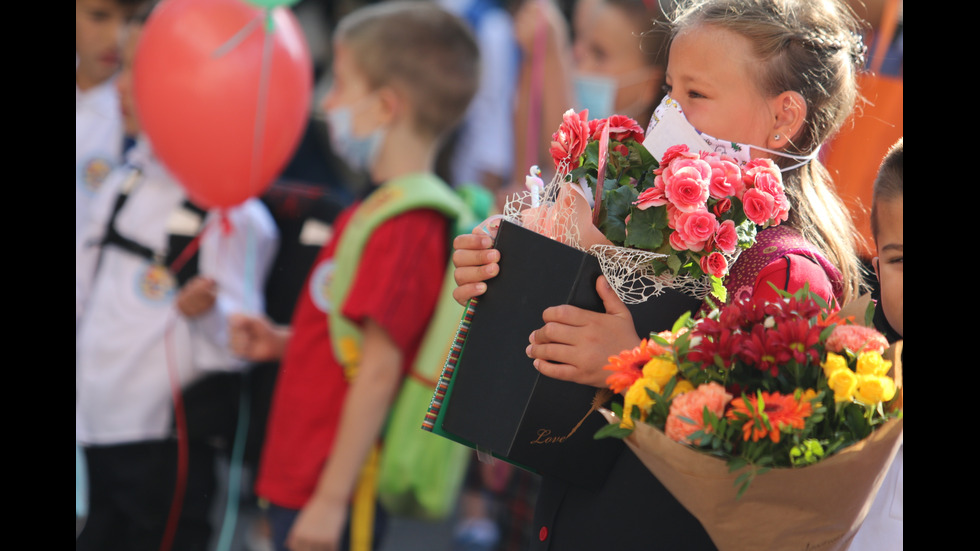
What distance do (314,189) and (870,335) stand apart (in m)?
2.76

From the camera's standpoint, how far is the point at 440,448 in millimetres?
2863

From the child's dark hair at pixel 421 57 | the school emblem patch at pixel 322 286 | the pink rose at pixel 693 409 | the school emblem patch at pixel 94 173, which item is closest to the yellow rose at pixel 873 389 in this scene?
the pink rose at pixel 693 409

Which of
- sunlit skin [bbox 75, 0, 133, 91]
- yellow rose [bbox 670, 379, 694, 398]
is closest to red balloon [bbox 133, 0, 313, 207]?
sunlit skin [bbox 75, 0, 133, 91]

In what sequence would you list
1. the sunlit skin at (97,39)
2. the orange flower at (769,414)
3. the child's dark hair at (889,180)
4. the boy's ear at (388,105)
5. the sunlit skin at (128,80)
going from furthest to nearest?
the sunlit skin at (97,39) → the sunlit skin at (128,80) → the boy's ear at (388,105) → the child's dark hair at (889,180) → the orange flower at (769,414)

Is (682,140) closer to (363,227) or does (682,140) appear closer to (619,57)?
(363,227)

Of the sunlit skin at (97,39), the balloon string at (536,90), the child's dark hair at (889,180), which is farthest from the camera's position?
the balloon string at (536,90)

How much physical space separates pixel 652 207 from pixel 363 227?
1595 mm

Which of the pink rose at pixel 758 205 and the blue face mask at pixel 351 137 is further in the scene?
the blue face mask at pixel 351 137

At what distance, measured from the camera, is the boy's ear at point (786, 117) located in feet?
5.48

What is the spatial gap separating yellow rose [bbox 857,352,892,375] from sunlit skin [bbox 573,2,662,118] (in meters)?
2.34

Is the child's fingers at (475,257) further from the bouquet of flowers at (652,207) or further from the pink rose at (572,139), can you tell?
the pink rose at (572,139)

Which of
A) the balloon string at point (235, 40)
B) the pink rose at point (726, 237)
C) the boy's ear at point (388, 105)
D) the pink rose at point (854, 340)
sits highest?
the pink rose at point (726, 237)

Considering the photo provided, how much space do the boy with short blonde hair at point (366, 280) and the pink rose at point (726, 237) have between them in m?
1.53

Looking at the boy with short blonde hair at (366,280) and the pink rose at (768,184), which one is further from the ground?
the pink rose at (768,184)
